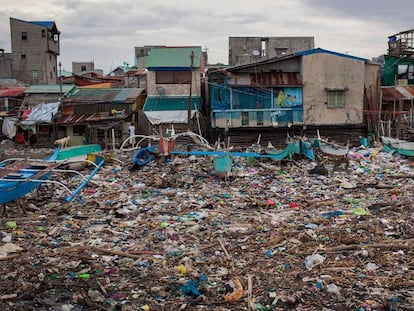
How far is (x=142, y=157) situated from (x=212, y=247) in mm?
7751

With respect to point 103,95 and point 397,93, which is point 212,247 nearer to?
point 103,95

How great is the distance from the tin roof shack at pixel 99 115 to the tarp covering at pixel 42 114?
413 mm

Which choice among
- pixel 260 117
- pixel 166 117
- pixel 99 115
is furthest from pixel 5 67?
pixel 260 117

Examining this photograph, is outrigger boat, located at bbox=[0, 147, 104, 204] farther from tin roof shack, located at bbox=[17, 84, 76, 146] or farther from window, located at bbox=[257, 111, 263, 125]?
tin roof shack, located at bbox=[17, 84, 76, 146]

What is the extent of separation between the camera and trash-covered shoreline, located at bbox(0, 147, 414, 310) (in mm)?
5812

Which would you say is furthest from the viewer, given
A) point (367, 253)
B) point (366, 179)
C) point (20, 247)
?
point (366, 179)

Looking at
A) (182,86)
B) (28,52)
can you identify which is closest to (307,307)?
(182,86)

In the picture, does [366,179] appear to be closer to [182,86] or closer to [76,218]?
[76,218]

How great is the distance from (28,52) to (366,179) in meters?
35.7

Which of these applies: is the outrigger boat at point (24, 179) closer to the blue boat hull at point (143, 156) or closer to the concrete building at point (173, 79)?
the blue boat hull at point (143, 156)

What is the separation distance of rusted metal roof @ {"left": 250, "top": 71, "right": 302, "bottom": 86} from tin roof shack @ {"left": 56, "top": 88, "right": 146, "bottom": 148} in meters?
6.34

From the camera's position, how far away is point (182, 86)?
24.1 m

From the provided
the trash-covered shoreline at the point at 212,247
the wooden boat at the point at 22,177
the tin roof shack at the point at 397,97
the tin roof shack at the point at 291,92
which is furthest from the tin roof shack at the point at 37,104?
the tin roof shack at the point at 397,97

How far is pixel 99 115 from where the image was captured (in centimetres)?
2453
